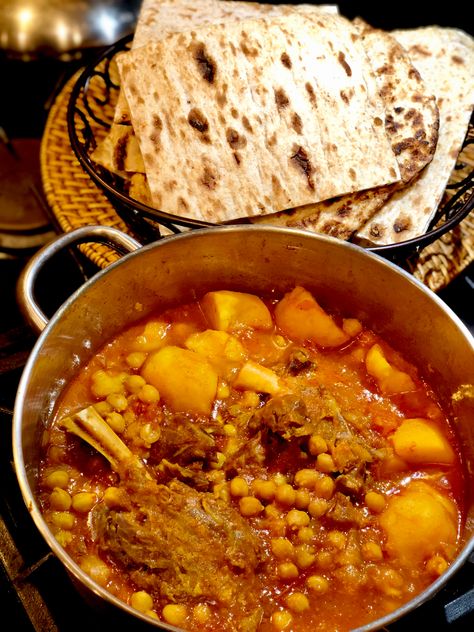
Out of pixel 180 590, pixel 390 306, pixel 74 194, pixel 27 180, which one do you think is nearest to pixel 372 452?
pixel 390 306

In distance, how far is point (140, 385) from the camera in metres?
2.24

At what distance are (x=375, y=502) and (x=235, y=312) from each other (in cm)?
91

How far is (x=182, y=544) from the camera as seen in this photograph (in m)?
1.87

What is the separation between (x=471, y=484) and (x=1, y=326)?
253cm

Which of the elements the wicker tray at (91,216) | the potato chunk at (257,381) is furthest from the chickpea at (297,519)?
the wicker tray at (91,216)

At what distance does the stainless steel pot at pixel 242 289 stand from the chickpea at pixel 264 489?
65 centimetres

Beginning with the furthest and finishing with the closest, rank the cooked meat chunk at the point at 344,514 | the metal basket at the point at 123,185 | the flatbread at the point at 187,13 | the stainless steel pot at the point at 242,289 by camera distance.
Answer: the flatbread at the point at 187,13 < the metal basket at the point at 123,185 < the stainless steel pot at the point at 242,289 < the cooked meat chunk at the point at 344,514

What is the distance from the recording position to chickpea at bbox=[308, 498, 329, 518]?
78.5 inches

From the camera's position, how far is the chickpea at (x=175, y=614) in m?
1.77

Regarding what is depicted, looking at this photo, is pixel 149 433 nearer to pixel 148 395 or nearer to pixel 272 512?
pixel 148 395

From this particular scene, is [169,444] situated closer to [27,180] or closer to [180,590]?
[180,590]

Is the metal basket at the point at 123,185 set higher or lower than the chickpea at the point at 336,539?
higher

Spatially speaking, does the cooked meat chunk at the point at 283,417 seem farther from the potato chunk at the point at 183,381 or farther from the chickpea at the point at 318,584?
the chickpea at the point at 318,584

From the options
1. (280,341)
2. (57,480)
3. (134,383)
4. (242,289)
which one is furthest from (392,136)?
(57,480)
